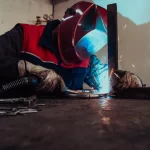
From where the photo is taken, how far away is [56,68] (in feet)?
5.61

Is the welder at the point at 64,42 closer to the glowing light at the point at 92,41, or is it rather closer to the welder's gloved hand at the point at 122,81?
the glowing light at the point at 92,41

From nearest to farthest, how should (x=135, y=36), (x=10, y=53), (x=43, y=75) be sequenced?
(x=43, y=75) < (x=10, y=53) < (x=135, y=36)

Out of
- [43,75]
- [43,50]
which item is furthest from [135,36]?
[43,75]

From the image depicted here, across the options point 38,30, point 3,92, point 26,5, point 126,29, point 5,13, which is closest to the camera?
point 3,92

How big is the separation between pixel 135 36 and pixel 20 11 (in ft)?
4.25

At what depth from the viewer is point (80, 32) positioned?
5.20ft

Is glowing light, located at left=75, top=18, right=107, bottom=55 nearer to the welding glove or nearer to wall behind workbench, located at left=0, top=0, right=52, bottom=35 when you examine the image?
the welding glove

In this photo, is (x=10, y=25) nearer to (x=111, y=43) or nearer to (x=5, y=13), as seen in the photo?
(x=5, y=13)

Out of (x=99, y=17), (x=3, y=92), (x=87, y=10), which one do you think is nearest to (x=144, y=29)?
(x=99, y=17)

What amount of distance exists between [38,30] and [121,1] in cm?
79

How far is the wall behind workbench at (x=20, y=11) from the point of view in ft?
7.72

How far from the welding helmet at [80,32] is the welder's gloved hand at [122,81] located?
0.27 meters

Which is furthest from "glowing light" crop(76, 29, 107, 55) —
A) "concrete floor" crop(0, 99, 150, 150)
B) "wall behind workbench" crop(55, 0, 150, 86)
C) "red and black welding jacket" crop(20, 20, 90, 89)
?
"concrete floor" crop(0, 99, 150, 150)

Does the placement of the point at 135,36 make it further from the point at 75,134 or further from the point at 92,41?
the point at 75,134
